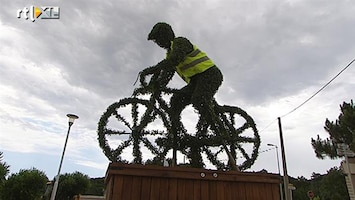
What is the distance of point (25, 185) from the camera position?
33.3 ft

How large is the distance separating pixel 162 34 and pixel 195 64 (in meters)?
0.76

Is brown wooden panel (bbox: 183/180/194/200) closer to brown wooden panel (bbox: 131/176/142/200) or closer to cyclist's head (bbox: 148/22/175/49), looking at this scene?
brown wooden panel (bbox: 131/176/142/200)

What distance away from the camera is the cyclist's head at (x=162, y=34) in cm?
416

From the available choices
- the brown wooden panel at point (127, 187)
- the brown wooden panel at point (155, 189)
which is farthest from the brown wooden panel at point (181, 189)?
the brown wooden panel at point (127, 187)

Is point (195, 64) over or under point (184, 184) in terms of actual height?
over

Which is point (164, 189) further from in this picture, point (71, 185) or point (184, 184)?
point (71, 185)

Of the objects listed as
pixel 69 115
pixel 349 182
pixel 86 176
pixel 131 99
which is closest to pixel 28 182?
pixel 69 115

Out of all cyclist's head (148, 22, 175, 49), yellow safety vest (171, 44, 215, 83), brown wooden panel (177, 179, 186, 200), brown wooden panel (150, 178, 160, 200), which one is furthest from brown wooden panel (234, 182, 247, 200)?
cyclist's head (148, 22, 175, 49)

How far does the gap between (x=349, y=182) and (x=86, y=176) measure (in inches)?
579

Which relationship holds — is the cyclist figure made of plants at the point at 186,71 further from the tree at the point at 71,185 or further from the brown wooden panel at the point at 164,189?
the tree at the point at 71,185

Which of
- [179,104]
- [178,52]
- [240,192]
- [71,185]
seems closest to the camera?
[240,192]

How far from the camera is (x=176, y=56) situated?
3844 millimetres

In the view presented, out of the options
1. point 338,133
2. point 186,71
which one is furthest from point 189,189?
point 338,133

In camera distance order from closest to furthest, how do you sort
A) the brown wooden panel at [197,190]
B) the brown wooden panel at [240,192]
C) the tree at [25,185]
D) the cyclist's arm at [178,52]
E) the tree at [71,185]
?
1. the brown wooden panel at [197,190]
2. the brown wooden panel at [240,192]
3. the cyclist's arm at [178,52]
4. the tree at [25,185]
5. the tree at [71,185]
